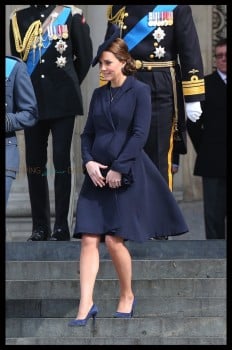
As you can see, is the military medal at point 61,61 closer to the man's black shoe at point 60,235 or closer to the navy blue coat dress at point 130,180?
the man's black shoe at point 60,235

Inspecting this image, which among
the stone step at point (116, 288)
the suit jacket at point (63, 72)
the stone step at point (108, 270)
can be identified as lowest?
the stone step at point (116, 288)

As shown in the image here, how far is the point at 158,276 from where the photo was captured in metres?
9.98

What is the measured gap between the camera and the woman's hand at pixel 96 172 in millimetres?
9078

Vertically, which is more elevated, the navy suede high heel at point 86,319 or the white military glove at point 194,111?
the white military glove at point 194,111

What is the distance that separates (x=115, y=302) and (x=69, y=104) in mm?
2269

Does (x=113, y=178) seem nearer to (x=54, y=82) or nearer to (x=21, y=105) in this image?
(x=21, y=105)

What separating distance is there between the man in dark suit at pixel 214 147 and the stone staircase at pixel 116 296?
3.09 feet

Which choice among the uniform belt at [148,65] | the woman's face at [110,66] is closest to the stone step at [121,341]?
the woman's face at [110,66]

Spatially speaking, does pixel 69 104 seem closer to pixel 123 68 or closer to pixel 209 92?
pixel 209 92

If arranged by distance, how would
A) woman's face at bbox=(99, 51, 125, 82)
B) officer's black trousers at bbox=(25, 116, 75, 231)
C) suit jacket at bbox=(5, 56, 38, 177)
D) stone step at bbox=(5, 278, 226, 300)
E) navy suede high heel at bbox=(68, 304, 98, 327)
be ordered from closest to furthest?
navy suede high heel at bbox=(68, 304, 98, 327)
woman's face at bbox=(99, 51, 125, 82)
stone step at bbox=(5, 278, 226, 300)
suit jacket at bbox=(5, 56, 38, 177)
officer's black trousers at bbox=(25, 116, 75, 231)

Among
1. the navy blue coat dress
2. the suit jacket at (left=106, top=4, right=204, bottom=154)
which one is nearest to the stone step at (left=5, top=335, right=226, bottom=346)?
Answer: the navy blue coat dress

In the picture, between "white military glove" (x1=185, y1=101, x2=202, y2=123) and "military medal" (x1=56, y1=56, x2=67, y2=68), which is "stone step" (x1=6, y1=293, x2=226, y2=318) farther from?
"military medal" (x1=56, y1=56, x2=67, y2=68)

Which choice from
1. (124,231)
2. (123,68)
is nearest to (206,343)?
(124,231)

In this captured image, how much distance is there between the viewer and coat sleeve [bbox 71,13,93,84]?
37.0 ft
